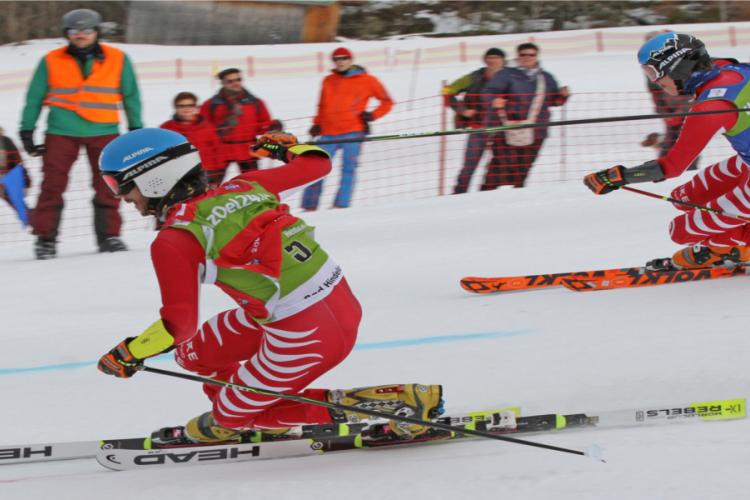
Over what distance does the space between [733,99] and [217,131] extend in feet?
12.8

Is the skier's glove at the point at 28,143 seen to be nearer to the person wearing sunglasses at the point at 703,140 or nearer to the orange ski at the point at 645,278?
the orange ski at the point at 645,278

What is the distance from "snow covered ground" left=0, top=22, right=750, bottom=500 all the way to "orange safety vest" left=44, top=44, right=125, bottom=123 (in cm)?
108

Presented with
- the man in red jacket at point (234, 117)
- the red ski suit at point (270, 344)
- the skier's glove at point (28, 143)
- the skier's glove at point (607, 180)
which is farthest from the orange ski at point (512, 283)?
the skier's glove at point (28, 143)

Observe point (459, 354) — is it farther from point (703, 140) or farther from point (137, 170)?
point (137, 170)

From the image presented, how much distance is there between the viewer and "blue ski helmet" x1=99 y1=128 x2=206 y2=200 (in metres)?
3.30

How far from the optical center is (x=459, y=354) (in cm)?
491

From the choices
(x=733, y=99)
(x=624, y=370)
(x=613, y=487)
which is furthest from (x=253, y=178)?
(x=733, y=99)

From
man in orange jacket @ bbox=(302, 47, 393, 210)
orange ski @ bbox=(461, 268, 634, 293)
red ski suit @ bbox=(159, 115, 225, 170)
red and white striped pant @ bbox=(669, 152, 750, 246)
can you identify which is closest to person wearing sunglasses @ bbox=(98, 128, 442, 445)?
orange ski @ bbox=(461, 268, 634, 293)

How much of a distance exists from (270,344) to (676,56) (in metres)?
2.83

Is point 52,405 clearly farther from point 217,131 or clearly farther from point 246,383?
point 217,131

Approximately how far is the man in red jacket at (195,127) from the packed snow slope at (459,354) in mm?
873

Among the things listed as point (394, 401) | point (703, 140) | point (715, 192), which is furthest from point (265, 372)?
point (715, 192)

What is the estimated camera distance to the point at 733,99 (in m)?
4.94

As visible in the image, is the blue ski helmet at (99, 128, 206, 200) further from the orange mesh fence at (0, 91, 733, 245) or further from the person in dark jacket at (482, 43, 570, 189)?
the orange mesh fence at (0, 91, 733, 245)
